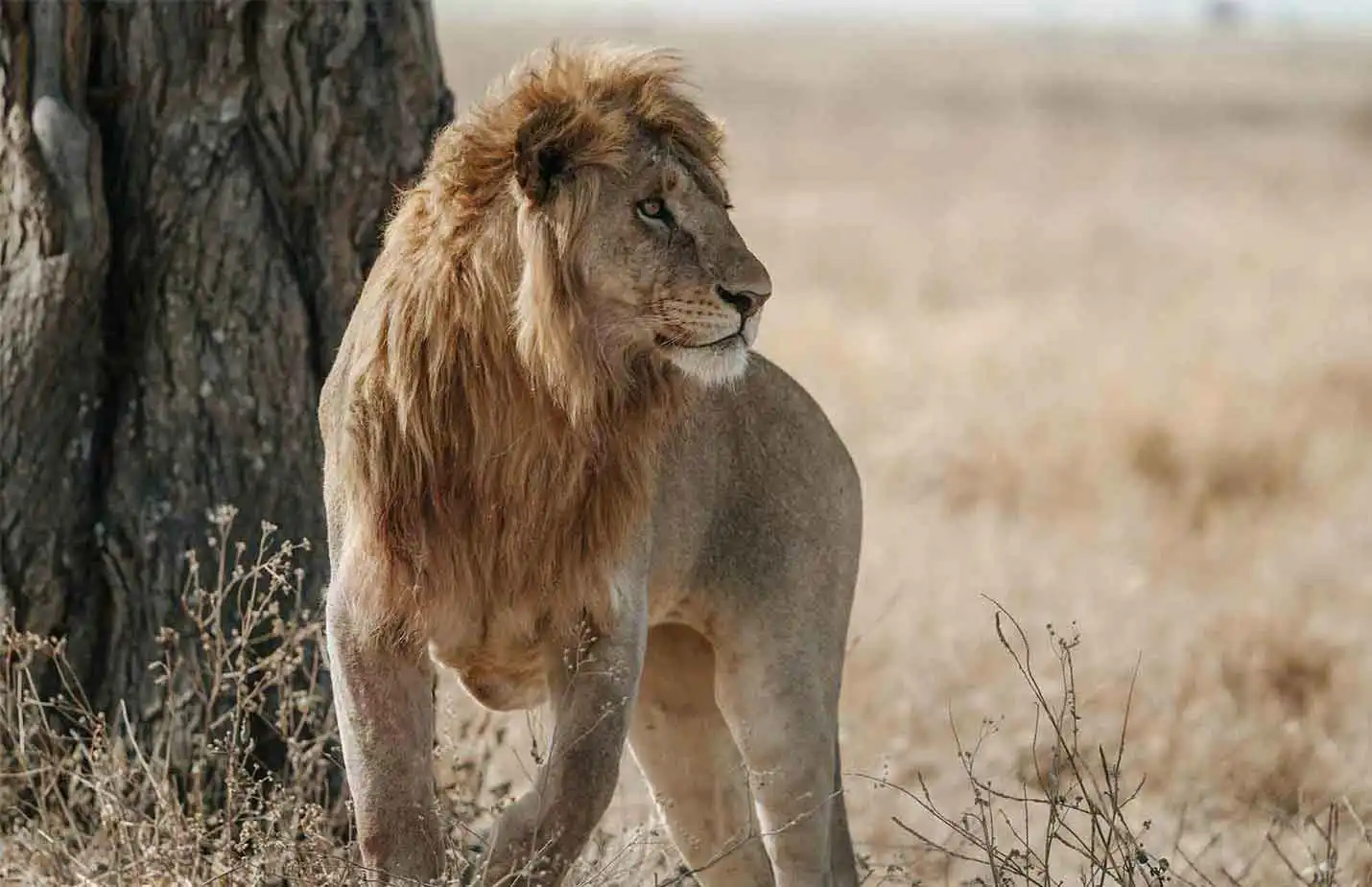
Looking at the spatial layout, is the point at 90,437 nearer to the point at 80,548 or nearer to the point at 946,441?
the point at 80,548

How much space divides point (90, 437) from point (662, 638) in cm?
155

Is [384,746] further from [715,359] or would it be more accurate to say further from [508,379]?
[715,359]

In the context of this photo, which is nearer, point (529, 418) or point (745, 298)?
point (745, 298)

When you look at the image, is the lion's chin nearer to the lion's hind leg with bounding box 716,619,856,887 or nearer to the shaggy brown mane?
the shaggy brown mane

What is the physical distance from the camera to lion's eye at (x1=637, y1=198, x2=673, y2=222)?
389 cm

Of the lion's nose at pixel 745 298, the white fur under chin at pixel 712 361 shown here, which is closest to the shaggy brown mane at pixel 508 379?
the white fur under chin at pixel 712 361

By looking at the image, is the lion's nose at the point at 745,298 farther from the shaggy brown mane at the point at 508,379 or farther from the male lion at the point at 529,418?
the shaggy brown mane at the point at 508,379

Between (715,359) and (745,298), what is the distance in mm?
130

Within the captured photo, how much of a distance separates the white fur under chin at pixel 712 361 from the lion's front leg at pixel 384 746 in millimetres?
776

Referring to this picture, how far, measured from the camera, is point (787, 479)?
15.9 feet

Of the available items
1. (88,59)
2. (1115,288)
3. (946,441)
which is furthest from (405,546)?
(1115,288)

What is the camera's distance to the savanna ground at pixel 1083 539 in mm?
5805

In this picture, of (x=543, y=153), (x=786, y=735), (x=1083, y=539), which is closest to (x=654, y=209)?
(x=543, y=153)

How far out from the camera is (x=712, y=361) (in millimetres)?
3910
